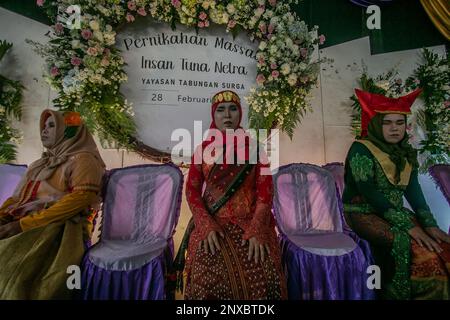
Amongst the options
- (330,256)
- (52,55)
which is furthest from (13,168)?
(330,256)

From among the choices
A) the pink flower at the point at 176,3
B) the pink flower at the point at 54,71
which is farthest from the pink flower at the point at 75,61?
the pink flower at the point at 176,3

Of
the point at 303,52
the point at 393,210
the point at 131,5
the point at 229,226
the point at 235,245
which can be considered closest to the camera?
the point at 235,245

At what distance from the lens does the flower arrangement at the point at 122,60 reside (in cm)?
303

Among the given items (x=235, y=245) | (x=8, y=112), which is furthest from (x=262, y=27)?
(x=8, y=112)

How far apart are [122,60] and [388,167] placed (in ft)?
7.25

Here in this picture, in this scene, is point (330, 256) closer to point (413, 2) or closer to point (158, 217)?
point (158, 217)

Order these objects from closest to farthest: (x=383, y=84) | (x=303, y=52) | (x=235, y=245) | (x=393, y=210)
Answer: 1. (x=235, y=245)
2. (x=393, y=210)
3. (x=303, y=52)
4. (x=383, y=84)

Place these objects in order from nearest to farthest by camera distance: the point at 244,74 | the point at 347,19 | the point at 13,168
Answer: the point at 13,168 < the point at 244,74 < the point at 347,19

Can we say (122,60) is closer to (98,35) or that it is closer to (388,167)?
(98,35)

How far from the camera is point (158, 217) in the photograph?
8.70 ft

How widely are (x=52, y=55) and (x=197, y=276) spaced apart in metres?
2.14

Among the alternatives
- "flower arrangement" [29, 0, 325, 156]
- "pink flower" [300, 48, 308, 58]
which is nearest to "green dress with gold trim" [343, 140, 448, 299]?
"flower arrangement" [29, 0, 325, 156]

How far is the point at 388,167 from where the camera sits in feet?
8.49

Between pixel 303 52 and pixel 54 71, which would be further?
pixel 303 52
